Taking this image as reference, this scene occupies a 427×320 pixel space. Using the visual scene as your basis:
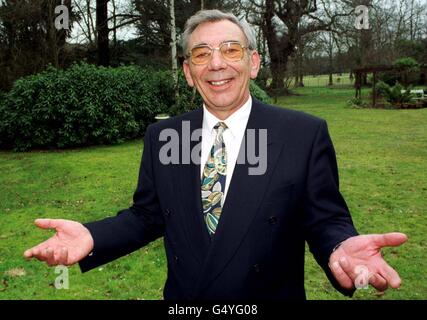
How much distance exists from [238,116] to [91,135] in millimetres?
15127

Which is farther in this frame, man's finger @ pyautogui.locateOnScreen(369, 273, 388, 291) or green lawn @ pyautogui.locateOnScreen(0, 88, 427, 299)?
green lawn @ pyautogui.locateOnScreen(0, 88, 427, 299)

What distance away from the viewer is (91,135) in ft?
55.9

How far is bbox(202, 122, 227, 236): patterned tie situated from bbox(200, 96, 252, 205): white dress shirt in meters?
0.02

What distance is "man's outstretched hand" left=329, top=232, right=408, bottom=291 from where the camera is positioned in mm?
1791

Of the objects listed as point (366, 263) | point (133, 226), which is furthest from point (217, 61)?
point (366, 263)

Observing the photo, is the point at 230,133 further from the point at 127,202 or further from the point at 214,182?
the point at 127,202

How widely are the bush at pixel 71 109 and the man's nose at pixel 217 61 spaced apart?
46.5ft

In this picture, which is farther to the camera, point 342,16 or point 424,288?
point 342,16

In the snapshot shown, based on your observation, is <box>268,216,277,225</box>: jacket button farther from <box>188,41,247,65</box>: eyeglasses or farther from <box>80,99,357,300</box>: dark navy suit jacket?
<box>188,41,247,65</box>: eyeglasses

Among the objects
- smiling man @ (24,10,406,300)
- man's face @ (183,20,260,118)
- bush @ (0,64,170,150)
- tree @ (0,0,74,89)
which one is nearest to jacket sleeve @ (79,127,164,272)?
smiling man @ (24,10,406,300)

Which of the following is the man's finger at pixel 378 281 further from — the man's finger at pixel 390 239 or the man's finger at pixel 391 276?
the man's finger at pixel 390 239

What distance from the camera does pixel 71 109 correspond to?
16.3 metres
